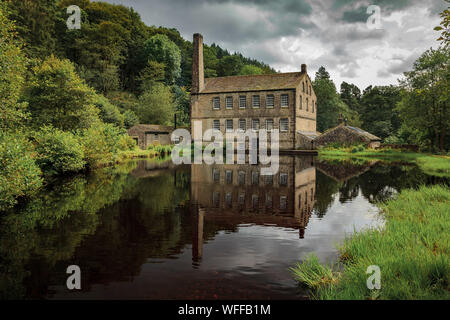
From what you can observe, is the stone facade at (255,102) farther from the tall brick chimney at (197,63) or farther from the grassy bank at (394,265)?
the grassy bank at (394,265)

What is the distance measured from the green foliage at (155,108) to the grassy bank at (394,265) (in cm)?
4774

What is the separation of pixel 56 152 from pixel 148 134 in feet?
90.5

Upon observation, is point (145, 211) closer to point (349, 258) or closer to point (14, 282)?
point (14, 282)

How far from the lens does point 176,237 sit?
7.71 m

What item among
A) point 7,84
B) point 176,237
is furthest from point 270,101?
point 176,237

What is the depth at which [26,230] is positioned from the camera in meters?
8.19

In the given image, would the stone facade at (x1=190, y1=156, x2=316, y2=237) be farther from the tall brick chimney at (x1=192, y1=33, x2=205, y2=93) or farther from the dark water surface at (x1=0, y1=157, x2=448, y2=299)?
the tall brick chimney at (x1=192, y1=33, x2=205, y2=93)

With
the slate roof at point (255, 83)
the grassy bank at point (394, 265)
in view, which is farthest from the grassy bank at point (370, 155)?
the grassy bank at point (394, 265)

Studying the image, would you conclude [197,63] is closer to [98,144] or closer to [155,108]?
[155,108]

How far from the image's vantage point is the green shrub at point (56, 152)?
17.8m

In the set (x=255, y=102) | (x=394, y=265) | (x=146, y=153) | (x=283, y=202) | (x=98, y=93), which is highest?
(x=98, y=93)

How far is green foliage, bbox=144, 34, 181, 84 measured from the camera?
60688 millimetres

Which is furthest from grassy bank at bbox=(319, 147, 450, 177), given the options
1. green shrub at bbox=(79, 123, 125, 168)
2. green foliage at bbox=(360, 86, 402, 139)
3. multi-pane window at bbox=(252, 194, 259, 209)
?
multi-pane window at bbox=(252, 194, 259, 209)
